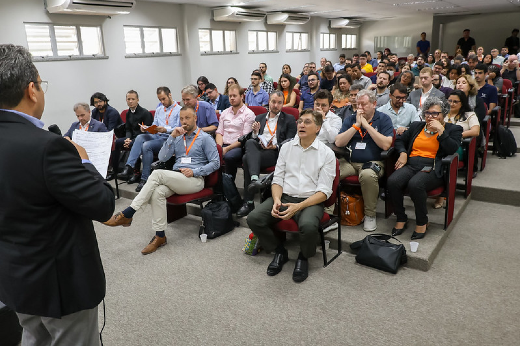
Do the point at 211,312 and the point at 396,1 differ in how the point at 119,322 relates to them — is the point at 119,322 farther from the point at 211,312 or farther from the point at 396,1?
the point at 396,1

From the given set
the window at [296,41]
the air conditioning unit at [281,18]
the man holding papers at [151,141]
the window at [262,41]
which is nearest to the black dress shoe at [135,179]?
the man holding papers at [151,141]

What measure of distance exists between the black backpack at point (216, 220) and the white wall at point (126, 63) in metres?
4.60

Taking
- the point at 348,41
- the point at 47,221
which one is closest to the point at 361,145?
the point at 47,221

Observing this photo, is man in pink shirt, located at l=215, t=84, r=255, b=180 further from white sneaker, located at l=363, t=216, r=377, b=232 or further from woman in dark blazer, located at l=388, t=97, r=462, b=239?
woman in dark blazer, located at l=388, t=97, r=462, b=239

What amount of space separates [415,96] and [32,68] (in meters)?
4.35

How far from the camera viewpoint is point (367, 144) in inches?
133

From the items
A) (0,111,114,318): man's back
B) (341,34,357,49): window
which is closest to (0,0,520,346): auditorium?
(0,111,114,318): man's back

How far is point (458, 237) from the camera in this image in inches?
126

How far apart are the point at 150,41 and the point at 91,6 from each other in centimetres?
209

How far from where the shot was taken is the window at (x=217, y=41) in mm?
9766

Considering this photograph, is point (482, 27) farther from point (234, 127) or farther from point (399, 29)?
point (234, 127)

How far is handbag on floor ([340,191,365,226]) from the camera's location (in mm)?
3289

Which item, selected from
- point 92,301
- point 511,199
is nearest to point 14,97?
point 92,301

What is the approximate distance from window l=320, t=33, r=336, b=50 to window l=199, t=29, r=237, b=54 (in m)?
5.28
